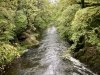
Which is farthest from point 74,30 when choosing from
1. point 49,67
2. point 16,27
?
point 16,27

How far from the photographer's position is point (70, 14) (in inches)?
713

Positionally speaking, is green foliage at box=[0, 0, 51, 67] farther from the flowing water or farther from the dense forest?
the flowing water

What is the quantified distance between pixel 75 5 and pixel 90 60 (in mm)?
6561

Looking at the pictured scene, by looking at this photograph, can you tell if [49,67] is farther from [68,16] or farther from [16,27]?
[16,27]

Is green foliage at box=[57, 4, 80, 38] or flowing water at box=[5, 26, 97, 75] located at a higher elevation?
green foliage at box=[57, 4, 80, 38]

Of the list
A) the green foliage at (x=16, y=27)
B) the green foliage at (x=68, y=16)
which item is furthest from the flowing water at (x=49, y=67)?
the green foliage at (x=68, y=16)

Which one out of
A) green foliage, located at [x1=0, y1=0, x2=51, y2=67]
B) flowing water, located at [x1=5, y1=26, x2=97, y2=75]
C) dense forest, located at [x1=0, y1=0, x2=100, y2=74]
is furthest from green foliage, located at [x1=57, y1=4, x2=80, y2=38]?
green foliage, located at [x1=0, y1=0, x2=51, y2=67]

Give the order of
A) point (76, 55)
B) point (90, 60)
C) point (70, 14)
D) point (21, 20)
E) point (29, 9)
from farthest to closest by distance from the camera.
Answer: point (29, 9) < point (21, 20) < point (70, 14) < point (76, 55) < point (90, 60)

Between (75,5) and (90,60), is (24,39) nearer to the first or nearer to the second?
(75,5)

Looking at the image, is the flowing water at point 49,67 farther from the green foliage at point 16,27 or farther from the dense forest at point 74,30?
the green foliage at point 16,27

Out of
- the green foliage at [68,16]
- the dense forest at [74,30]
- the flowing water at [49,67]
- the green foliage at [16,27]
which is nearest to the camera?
the dense forest at [74,30]

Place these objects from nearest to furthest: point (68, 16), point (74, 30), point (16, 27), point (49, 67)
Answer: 1. point (49, 67)
2. point (74, 30)
3. point (68, 16)
4. point (16, 27)

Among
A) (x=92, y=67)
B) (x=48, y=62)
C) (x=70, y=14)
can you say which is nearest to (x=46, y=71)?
(x=48, y=62)

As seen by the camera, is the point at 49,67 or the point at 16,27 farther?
the point at 16,27
